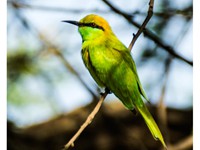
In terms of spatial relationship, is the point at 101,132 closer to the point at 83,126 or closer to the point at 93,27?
the point at 93,27

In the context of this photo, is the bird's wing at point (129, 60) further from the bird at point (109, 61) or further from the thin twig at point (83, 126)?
the thin twig at point (83, 126)

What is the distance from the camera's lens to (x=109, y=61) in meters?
1.41

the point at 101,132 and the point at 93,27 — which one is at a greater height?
the point at 93,27

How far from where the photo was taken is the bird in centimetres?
137

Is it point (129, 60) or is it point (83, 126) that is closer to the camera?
point (83, 126)

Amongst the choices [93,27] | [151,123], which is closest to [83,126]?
[151,123]

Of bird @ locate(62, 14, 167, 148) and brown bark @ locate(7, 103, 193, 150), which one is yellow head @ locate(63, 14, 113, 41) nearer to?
bird @ locate(62, 14, 167, 148)

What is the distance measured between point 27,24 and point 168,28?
1.58 ft

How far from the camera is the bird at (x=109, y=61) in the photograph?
1368 mm

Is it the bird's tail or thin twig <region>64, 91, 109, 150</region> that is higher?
thin twig <region>64, 91, 109, 150</region>

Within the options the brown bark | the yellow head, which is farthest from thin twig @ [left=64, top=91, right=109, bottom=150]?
the brown bark

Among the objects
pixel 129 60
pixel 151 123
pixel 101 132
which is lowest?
pixel 101 132

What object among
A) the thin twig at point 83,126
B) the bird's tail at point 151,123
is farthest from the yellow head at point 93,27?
the thin twig at point 83,126
